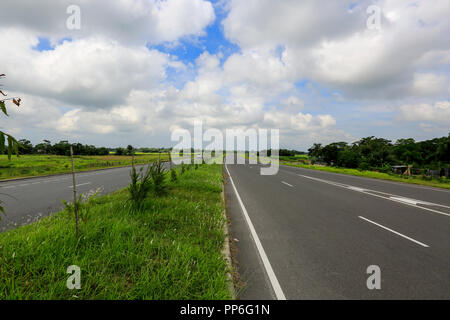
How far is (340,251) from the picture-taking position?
433cm

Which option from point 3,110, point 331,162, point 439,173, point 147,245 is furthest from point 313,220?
point 331,162

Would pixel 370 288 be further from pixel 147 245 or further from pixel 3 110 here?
pixel 3 110

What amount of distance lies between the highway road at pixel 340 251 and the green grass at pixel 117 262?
0.69m

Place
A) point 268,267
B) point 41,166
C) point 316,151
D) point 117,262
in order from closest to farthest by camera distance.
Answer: point 117,262
point 268,267
point 41,166
point 316,151

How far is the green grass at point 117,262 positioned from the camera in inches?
108

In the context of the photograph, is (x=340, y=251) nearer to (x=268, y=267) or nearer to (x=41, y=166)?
(x=268, y=267)

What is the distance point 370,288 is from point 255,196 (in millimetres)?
6858

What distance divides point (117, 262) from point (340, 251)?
428cm

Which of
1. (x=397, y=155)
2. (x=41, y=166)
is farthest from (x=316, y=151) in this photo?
(x=41, y=166)

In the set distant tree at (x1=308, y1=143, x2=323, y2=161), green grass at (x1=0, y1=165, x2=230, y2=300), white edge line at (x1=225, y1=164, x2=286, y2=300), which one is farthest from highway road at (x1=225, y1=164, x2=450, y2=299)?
distant tree at (x1=308, y1=143, x2=323, y2=161)

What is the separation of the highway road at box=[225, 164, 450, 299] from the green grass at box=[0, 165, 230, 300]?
69 centimetres

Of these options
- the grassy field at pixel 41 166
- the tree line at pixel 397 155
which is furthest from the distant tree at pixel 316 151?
the grassy field at pixel 41 166

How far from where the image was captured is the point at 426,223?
20.0ft

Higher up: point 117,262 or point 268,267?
point 117,262
